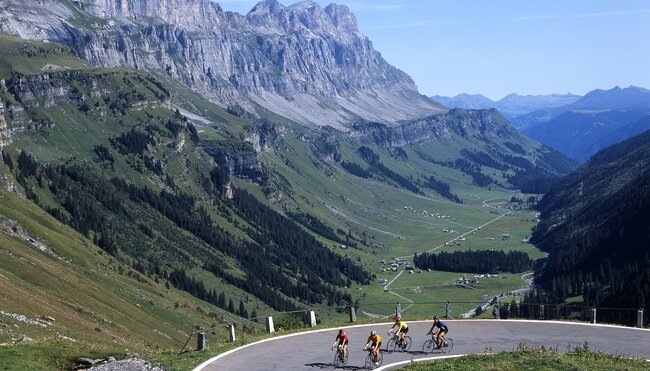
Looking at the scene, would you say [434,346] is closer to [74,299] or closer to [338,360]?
[338,360]

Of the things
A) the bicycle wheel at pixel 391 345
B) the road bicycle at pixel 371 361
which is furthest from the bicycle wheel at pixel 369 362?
the bicycle wheel at pixel 391 345

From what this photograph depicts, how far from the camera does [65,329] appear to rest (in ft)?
309

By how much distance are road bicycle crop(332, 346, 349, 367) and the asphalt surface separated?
476mm

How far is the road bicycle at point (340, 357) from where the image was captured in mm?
49719

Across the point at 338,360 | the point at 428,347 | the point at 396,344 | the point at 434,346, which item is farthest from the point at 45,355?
the point at 434,346

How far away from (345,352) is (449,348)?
401 inches

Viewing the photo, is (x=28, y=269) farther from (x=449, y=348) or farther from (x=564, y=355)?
(x=564, y=355)

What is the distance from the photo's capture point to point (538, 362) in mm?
46594

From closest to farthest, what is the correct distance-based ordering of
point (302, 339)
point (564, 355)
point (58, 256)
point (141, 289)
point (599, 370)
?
1. point (599, 370)
2. point (564, 355)
3. point (302, 339)
4. point (58, 256)
5. point (141, 289)

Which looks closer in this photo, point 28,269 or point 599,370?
point 599,370

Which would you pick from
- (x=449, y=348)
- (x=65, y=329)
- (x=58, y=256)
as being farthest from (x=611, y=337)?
(x=58, y=256)

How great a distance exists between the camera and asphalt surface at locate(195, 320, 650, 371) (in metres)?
51.1

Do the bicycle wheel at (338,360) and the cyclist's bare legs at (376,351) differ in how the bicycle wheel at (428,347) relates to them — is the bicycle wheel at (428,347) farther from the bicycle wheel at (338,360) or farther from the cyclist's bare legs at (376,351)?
the bicycle wheel at (338,360)

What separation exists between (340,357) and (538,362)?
14.0 metres
